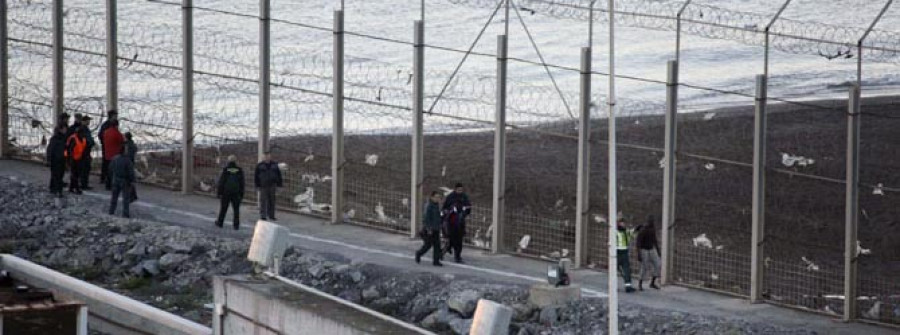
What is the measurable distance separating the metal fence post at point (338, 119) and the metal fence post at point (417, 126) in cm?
129

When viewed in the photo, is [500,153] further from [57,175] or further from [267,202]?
[57,175]

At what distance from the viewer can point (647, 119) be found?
113 ft

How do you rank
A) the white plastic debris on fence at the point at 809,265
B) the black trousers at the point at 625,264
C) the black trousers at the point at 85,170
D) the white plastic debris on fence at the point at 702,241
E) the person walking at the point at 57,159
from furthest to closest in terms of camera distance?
the black trousers at the point at 85,170, the person walking at the point at 57,159, the white plastic debris on fence at the point at 702,241, the white plastic debris on fence at the point at 809,265, the black trousers at the point at 625,264

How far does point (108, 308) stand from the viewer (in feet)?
62.5

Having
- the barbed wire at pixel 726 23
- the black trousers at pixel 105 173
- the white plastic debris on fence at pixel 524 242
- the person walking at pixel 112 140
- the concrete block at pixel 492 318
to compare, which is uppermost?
the barbed wire at pixel 726 23

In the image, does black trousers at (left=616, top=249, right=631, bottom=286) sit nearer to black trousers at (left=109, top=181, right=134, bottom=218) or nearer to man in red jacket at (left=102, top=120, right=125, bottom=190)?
black trousers at (left=109, top=181, right=134, bottom=218)

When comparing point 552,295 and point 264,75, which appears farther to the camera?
point 264,75

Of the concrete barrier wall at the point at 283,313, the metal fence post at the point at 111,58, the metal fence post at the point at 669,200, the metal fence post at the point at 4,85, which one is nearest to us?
the concrete barrier wall at the point at 283,313

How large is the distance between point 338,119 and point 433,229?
3482 mm

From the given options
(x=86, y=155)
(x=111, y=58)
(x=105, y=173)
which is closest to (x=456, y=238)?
(x=86, y=155)

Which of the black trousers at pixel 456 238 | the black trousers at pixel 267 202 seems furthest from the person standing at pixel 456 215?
the black trousers at pixel 267 202

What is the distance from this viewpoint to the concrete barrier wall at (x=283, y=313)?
51.2 feet

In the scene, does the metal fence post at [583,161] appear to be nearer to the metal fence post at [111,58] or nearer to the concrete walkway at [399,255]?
the concrete walkway at [399,255]

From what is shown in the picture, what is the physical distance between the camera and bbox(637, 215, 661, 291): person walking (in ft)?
76.1
